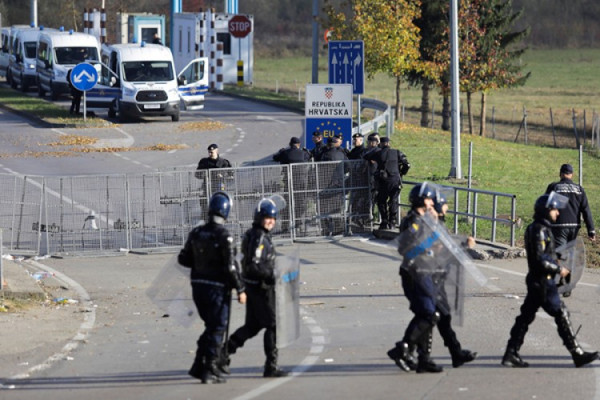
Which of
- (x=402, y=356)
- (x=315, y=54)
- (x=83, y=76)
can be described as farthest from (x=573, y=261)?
(x=315, y=54)

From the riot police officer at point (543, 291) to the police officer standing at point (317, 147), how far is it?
895cm

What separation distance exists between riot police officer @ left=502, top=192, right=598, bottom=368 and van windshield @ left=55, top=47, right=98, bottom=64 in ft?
106

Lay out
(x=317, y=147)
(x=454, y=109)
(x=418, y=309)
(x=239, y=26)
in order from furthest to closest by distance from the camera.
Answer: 1. (x=239, y=26)
2. (x=454, y=109)
3. (x=317, y=147)
4. (x=418, y=309)

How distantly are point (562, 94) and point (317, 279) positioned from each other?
5443cm

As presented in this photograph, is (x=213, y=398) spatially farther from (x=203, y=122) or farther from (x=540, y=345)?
(x=203, y=122)

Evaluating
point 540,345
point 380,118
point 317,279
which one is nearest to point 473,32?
point 380,118

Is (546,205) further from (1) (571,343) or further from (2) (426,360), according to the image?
(2) (426,360)

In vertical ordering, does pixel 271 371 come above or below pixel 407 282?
below

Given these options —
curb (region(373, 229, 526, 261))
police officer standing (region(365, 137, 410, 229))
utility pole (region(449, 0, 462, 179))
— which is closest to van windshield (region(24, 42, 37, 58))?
utility pole (region(449, 0, 462, 179))

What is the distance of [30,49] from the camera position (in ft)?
149

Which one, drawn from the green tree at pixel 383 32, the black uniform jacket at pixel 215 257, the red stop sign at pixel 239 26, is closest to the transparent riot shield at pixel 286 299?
the black uniform jacket at pixel 215 257

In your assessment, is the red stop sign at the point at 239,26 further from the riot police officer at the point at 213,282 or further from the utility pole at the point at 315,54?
the riot police officer at the point at 213,282

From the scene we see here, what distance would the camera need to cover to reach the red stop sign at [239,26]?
50.8 meters

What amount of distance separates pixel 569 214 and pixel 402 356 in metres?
5.09
